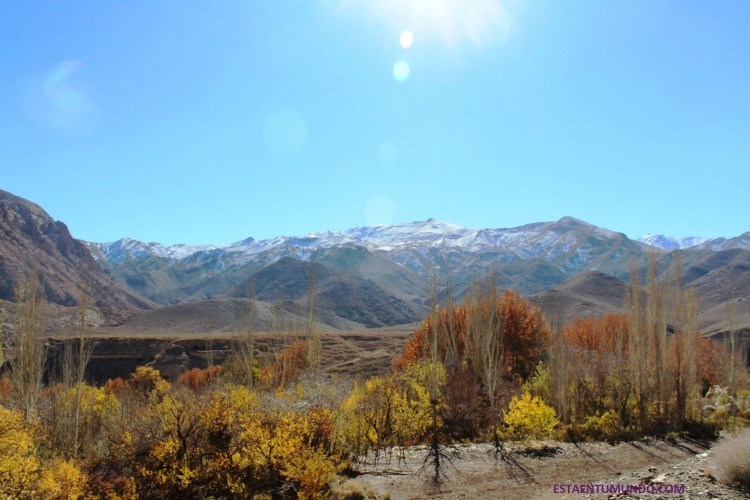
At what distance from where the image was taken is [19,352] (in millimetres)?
16328

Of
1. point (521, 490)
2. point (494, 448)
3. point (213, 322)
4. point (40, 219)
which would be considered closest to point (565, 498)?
point (521, 490)

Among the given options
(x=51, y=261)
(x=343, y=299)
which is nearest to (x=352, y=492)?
(x=343, y=299)

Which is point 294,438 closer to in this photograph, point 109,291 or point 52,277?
point 52,277

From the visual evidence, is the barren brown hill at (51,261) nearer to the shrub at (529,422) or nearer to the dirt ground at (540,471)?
the shrub at (529,422)

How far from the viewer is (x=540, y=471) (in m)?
11.7

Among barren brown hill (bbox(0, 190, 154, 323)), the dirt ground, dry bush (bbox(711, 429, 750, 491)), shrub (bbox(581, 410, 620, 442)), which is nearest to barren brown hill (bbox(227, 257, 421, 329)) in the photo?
barren brown hill (bbox(0, 190, 154, 323))

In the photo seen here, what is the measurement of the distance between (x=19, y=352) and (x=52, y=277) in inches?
5832

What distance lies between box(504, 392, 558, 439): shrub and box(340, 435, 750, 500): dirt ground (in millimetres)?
1122

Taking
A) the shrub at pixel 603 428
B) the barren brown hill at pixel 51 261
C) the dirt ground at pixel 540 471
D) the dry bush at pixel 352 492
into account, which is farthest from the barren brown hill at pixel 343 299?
the dry bush at pixel 352 492

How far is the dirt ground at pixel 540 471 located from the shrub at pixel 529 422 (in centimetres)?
112

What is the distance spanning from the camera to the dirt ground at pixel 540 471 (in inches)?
400

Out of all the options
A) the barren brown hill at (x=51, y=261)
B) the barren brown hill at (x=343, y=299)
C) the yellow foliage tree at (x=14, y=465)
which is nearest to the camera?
the yellow foliage tree at (x=14, y=465)

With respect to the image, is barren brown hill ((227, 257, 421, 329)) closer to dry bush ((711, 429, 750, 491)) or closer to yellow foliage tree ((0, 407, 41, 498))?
yellow foliage tree ((0, 407, 41, 498))

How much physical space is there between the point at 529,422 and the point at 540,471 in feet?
11.9
